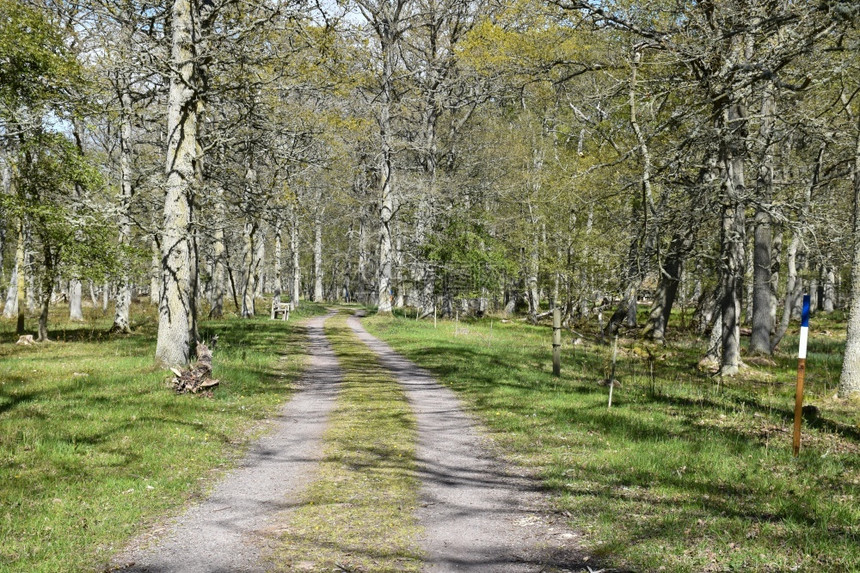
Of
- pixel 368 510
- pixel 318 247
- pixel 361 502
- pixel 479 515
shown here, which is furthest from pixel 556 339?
pixel 318 247

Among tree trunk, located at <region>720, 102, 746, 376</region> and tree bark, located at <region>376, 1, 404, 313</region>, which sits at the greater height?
tree bark, located at <region>376, 1, 404, 313</region>

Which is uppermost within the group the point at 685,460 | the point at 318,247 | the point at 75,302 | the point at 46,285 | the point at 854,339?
the point at 318,247

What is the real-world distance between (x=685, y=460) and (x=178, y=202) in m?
10.3

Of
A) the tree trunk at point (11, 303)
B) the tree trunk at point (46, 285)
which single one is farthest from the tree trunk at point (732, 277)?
the tree trunk at point (11, 303)

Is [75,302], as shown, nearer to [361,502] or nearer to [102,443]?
[102,443]

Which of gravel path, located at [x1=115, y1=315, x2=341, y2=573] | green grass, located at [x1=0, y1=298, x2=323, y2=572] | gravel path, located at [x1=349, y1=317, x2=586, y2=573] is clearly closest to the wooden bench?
green grass, located at [x1=0, y1=298, x2=323, y2=572]

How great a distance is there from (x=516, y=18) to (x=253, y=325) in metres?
17.3

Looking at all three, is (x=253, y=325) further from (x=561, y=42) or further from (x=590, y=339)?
(x=561, y=42)

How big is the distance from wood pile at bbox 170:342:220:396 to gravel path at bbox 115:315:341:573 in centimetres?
171

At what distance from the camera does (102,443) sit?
24.0 ft

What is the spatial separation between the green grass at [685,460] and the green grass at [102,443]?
13.0 feet

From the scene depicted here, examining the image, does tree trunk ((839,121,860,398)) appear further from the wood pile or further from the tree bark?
the tree bark

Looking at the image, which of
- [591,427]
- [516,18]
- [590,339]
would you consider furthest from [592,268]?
[591,427]

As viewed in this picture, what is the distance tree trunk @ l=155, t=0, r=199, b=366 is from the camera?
39.1 feet
